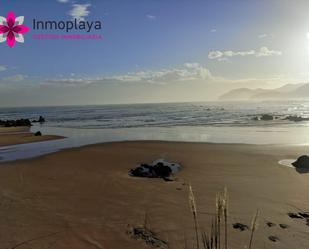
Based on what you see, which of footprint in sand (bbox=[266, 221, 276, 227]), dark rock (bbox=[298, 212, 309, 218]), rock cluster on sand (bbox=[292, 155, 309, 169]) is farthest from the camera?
rock cluster on sand (bbox=[292, 155, 309, 169])

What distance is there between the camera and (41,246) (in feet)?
18.7

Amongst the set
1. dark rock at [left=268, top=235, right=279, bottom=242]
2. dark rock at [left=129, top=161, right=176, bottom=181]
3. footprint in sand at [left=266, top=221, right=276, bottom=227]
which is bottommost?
dark rock at [left=268, top=235, right=279, bottom=242]

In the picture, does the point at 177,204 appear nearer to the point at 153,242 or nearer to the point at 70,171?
the point at 153,242

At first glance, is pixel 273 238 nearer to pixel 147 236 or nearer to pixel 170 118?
pixel 147 236

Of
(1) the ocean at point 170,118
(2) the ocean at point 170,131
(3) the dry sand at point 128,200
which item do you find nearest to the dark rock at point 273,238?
(3) the dry sand at point 128,200

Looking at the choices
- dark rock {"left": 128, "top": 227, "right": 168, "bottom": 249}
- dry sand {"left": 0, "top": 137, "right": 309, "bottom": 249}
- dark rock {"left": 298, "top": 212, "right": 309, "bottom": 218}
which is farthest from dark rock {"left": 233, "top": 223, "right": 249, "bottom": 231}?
dark rock {"left": 298, "top": 212, "right": 309, "bottom": 218}

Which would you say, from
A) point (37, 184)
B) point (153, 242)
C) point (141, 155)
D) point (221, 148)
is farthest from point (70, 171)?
point (221, 148)

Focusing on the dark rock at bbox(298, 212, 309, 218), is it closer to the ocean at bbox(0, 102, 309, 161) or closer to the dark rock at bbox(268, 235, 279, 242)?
the dark rock at bbox(268, 235, 279, 242)

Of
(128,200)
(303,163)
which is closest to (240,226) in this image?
(128,200)

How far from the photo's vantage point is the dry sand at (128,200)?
6.11m

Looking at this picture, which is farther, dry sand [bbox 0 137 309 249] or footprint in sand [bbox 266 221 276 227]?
footprint in sand [bbox 266 221 276 227]

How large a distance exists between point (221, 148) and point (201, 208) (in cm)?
1137

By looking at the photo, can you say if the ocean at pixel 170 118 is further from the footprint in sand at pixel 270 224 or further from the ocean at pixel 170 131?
the footprint in sand at pixel 270 224

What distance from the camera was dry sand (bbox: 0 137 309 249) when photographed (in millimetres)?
6105
